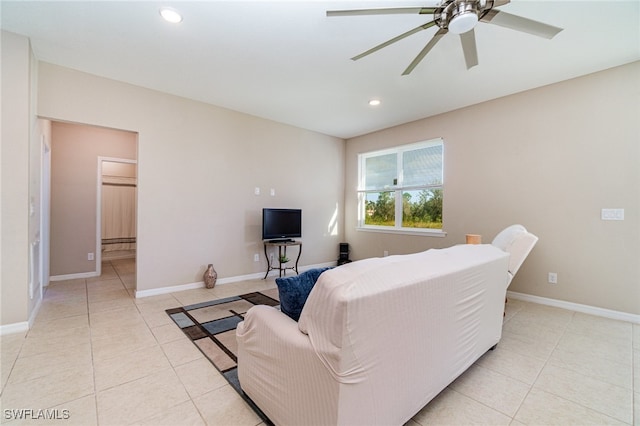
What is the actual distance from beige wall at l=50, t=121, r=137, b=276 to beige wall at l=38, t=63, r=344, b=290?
48.6 inches

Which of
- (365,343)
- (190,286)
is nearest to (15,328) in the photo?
(190,286)

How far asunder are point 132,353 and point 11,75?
2660 mm

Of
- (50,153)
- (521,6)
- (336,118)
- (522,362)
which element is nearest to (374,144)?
(336,118)

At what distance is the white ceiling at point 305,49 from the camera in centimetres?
210

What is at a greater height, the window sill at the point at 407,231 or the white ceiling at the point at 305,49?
the white ceiling at the point at 305,49

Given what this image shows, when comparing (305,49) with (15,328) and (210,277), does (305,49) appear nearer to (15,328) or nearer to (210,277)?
(210,277)

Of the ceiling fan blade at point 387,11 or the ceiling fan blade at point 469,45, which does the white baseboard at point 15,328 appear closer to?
Result: the ceiling fan blade at point 387,11

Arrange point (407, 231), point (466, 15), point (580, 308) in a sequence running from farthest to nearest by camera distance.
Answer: point (407, 231)
point (580, 308)
point (466, 15)

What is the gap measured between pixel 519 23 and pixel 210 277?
13.4 feet

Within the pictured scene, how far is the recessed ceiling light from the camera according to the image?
2.08m

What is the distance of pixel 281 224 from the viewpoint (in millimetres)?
4488

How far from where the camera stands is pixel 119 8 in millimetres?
2076

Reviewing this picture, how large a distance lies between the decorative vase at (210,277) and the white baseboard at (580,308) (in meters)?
4.01

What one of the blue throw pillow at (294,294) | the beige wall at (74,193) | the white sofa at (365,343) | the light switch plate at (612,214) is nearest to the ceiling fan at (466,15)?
the white sofa at (365,343)
